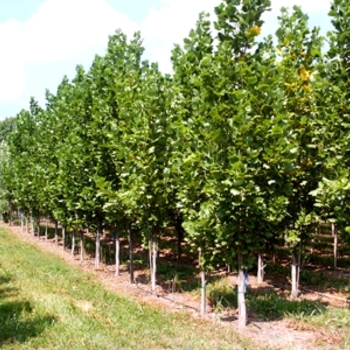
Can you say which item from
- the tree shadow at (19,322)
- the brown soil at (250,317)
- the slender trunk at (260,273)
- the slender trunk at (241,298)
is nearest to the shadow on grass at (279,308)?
the brown soil at (250,317)

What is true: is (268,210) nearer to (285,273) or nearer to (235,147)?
(235,147)

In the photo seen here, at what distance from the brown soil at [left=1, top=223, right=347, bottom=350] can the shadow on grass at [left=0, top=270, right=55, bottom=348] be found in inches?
146

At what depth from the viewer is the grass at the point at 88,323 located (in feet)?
29.2

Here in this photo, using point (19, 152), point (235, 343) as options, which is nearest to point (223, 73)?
point (235, 343)

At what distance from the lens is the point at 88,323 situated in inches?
394

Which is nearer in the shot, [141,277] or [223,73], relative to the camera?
[223,73]

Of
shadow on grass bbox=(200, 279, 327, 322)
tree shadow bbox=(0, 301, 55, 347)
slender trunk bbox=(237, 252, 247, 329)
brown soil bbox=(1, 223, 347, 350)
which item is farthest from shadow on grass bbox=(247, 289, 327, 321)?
tree shadow bbox=(0, 301, 55, 347)

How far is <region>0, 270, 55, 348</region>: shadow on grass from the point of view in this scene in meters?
9.21

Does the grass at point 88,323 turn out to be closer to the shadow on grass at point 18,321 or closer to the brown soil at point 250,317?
the shadow on grass at point 18,321

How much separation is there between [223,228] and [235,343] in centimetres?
244

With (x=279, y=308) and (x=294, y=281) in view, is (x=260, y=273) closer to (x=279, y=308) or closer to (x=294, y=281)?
(x=294, y=281)

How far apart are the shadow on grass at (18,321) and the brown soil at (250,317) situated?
3703mm

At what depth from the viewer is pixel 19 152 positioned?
35.3 meters

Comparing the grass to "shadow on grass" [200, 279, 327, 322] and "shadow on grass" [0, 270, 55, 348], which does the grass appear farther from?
"shadow on grass" [200, 279, 327, 322]
